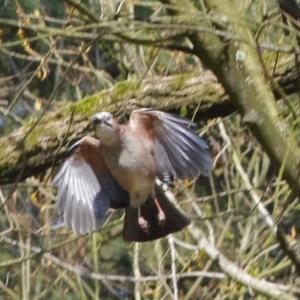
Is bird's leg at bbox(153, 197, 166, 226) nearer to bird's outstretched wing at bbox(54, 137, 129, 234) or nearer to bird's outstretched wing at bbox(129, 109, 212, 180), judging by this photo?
bird's outstretched wing at bbox(54, 137, 129, 234)

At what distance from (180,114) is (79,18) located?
43cm

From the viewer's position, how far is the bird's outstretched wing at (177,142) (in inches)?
130

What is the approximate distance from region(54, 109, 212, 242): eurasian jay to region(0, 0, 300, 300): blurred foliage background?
15 cm

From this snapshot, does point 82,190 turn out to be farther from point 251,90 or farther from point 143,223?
point 251,90

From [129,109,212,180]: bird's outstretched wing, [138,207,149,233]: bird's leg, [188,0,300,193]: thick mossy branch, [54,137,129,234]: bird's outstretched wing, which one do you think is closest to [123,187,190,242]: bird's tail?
[138,207,149,233]: bird's leg

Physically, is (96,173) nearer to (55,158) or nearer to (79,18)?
(55,158)

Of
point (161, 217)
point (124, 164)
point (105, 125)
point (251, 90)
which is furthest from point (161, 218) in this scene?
point (251, 90)

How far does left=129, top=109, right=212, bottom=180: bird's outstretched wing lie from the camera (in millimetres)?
3295

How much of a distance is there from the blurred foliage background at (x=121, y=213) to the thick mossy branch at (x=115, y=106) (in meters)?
0.06

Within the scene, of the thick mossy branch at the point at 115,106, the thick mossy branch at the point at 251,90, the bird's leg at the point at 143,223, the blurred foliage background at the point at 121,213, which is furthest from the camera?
the blurred foliage background at the point at 121,213

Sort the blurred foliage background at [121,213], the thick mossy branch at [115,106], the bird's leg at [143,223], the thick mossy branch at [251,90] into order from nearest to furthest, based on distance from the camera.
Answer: the thick mossy branch at [251,90] → the thick mossy branch at [115,106] → the bird's leg at [143,223] → the blurred foliage background at [121,213]

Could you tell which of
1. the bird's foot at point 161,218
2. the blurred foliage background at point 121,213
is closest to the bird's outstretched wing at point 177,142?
the blurred foliage background at point 121,213

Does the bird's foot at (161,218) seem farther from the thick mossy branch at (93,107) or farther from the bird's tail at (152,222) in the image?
the thick mossy branch at (93,107)

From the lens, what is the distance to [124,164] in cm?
355
